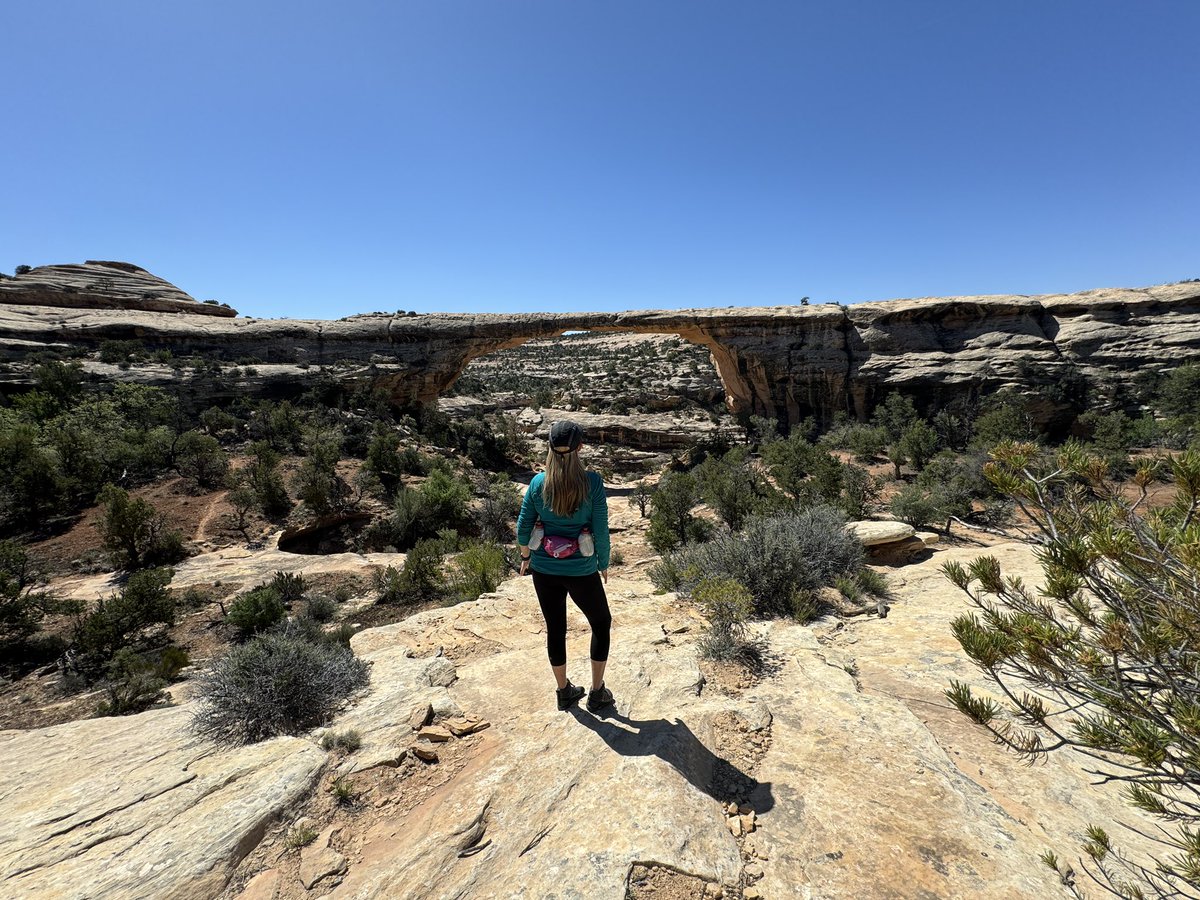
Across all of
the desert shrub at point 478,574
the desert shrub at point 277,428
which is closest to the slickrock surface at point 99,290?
the desert shrub at point 277,428

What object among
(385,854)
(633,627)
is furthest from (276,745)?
(633,627)

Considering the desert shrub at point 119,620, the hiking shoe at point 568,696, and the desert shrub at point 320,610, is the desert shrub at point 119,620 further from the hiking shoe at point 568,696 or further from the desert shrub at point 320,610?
the hiking shoe at point 568,696

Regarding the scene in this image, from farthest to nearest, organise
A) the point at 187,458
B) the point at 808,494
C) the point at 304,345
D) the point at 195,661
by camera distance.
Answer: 1. the point at 304,345
2. the point at 187,458
3. the point at 808,494
4. the point at 195,661

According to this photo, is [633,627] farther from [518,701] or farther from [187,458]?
[187,458]

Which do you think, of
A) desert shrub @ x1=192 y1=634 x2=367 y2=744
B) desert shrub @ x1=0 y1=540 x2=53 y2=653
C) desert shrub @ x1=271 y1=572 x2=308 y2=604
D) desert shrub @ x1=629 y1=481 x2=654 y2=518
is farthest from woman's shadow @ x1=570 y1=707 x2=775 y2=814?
desert shrub @ x1=629 y1=481 x2=654 y2=518

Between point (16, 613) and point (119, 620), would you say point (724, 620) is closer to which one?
point (119, 620)

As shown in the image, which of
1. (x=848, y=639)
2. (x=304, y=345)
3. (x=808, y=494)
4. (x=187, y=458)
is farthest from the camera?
(x=304, y=345)

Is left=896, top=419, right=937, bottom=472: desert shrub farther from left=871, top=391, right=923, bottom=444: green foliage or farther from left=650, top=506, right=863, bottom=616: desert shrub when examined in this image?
left=650, top=506, right=863, bottom=616: desert shrub

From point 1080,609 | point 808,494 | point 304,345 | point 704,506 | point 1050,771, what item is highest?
point 304,345

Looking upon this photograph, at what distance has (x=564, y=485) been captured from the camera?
7.86ft

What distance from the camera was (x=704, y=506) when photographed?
11.5 m

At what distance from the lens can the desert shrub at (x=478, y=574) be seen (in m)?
5.91

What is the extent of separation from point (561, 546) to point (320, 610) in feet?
18.6

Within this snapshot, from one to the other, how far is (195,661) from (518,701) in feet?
16.0
